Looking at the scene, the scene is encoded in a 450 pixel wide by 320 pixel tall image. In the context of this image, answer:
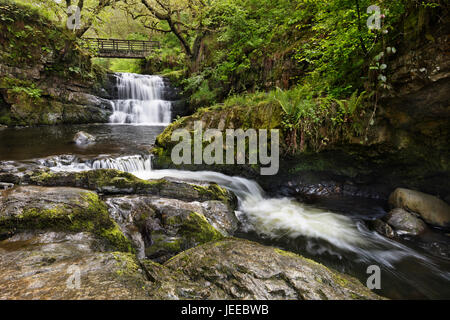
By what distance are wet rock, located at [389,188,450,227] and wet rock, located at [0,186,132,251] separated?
5255 millimetres

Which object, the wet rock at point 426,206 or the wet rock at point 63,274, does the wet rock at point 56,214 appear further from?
the wet rock at point 426,206

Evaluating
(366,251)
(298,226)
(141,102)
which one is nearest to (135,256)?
(298,226)

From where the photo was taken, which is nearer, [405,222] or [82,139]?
[405,222]

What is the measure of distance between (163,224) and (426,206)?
16.4 ft

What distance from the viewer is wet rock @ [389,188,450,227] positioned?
13.7 feet

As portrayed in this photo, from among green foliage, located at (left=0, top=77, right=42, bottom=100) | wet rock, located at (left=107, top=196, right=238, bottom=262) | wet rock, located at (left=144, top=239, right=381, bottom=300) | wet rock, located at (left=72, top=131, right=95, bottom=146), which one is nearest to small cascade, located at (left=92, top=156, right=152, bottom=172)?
wet rock, located at (left=107, top=196, right=238, bottom=262)

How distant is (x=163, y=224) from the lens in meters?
3.48

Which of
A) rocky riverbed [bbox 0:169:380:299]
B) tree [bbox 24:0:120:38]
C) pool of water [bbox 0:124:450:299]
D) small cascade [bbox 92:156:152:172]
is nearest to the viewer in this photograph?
rocky riverbed [bbox 0:169:380:299]

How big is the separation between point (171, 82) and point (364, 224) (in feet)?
52.5

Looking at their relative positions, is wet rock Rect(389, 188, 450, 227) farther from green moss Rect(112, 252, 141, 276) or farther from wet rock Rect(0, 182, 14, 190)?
wet rock Rect(0, 182, 14, 190)

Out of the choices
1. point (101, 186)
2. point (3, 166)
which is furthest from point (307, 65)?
point (3, 166)

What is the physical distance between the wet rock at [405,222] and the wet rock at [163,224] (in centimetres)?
317

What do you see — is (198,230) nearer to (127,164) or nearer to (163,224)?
(163,224)

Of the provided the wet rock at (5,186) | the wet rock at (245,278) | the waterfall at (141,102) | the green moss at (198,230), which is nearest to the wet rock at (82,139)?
the wet rock at (5,186)
